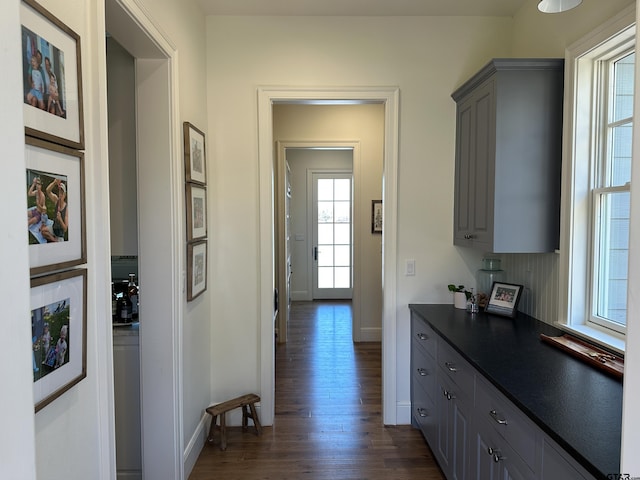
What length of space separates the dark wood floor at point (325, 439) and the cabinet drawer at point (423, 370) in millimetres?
402

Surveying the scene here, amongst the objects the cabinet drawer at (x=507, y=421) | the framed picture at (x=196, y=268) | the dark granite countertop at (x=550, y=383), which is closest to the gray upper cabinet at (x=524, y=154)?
the dark granite countertop at (x=550, y=383)

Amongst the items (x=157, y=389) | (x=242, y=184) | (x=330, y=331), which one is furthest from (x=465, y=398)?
(x=330, y=331)

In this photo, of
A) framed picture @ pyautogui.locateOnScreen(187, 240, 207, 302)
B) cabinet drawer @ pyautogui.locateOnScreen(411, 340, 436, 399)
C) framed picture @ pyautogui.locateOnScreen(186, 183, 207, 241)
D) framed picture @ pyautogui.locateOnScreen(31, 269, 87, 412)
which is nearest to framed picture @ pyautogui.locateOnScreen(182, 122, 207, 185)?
framed picture @ pyautogui.locateOnScreen(186, 183, 207, 241)

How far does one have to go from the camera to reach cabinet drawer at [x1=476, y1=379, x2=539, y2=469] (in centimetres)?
131

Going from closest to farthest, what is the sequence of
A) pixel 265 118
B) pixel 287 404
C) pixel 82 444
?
pixel 82 444
pixel 265 118
pixel 287 404

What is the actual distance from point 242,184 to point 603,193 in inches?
83.3

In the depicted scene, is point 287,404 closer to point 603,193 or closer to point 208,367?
point 208,367

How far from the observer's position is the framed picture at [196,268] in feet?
7.45

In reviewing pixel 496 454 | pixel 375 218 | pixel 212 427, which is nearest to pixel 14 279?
pixel 496 454

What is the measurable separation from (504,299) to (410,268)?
2.08ft

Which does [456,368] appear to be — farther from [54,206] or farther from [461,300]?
[54,206]

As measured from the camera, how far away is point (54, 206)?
106 cm

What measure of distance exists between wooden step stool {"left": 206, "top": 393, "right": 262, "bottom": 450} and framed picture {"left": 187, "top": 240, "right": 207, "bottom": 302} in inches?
31.1

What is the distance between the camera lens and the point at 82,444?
1.21 metres
